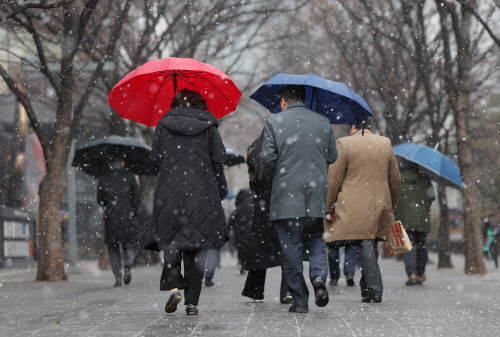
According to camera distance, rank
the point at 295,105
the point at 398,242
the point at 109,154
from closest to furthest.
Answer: the point at 295,105
the point at 398,242
the point at 109,154

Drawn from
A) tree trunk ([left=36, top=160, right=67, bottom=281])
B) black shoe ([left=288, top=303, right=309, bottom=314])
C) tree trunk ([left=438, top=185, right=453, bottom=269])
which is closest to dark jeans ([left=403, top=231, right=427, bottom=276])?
black shoe ([left=288, top=303, right=309, bottom=314])

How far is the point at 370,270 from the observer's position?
23.0ft

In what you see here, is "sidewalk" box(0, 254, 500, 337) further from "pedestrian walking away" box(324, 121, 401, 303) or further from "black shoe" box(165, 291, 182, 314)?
"pedestrian walking away" box(324, 121, 401, 303)

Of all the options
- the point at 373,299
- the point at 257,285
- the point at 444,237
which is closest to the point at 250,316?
the point at 257,285

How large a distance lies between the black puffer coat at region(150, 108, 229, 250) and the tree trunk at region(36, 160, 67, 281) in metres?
6.74

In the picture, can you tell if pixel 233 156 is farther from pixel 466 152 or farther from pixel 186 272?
pixel 186 272

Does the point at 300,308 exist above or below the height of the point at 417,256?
below

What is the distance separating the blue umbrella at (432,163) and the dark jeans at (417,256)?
85 centimetres

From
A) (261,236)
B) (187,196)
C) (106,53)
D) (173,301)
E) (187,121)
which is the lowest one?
(173,301)

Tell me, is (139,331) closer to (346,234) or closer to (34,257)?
(346,234)

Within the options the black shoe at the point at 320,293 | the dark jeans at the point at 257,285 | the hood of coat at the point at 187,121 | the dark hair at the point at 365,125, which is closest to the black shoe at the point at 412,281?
the dark hair at the point at 365,125

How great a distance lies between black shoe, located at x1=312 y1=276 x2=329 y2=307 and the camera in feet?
18.8

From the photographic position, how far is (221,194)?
6316 millimetres

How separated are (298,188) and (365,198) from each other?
4.71ft
